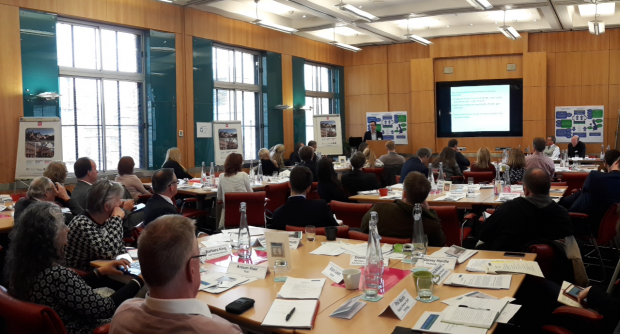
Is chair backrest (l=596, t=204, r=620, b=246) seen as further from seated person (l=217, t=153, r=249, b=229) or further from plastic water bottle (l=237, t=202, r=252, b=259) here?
seated person (l=217, t=153, r=249, b=229)

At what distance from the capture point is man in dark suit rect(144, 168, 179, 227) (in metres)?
4.46

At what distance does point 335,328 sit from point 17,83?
798 cm

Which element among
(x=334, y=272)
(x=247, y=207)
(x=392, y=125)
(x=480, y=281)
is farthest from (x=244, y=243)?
(x=392, y=125)

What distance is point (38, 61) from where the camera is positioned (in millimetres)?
8508

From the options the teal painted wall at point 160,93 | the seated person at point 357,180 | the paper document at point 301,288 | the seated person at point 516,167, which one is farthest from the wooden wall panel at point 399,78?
the paper document at point 301,288

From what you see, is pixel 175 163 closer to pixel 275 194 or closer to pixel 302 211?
pixel 275 194

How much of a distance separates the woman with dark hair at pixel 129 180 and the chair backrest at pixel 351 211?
130 inches

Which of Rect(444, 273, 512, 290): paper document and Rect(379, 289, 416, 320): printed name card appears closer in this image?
Rect(379, 289, 416, 320): printed name card

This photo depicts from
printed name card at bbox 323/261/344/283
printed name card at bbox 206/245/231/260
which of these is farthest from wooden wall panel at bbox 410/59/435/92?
printed name card at bbox 323/261/344/283

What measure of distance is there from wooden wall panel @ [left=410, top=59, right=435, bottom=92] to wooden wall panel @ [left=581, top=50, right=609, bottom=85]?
4034 mm

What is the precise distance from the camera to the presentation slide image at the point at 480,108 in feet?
49.1

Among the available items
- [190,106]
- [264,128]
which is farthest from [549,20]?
[190,106]

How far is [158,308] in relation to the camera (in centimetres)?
173

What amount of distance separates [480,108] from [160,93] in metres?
9.21
